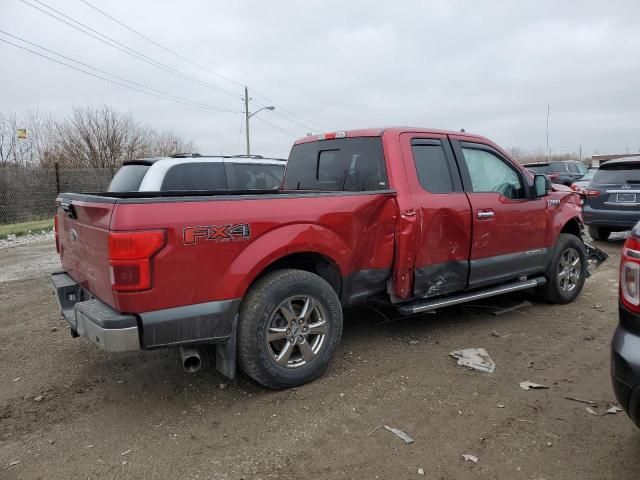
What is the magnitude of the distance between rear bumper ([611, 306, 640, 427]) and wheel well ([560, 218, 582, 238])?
12.6 feet

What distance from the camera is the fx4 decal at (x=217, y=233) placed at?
3.04 meters

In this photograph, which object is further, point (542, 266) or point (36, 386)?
point (542, 266)

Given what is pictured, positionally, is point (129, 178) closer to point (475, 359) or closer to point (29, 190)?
point (475, 359)

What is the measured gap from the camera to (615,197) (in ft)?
31.7

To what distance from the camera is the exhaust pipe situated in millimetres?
3250

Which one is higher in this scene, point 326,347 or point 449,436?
point 326,347

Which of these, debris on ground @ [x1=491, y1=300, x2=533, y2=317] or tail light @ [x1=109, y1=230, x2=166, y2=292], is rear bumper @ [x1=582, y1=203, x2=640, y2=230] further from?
tail light @ [x1=109, y1=230, x2=166, y2=292]

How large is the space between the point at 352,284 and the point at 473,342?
1.39 metres

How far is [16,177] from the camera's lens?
52.6 ft

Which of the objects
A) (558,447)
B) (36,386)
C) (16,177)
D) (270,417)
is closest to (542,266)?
(558,447)

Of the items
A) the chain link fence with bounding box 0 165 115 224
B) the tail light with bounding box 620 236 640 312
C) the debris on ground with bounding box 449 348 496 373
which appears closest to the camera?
the tail light with bounding box 620 236 640 312

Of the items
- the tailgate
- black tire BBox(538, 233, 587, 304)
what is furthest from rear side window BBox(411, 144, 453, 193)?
the tailgate

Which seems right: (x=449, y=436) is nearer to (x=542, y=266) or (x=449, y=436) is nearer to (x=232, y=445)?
(x=232, y=445)

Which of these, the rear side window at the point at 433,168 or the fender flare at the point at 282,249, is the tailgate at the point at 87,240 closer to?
the fender flare at the point at 282,249
